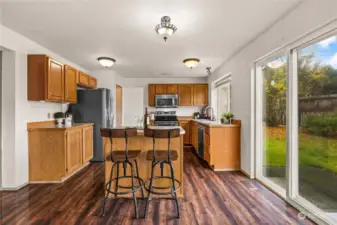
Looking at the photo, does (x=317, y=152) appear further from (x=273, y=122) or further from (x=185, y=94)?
(x=185, y=94)

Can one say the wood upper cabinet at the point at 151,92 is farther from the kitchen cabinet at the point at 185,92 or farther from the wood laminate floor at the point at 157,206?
the wood laminate floor at the point at 157,206

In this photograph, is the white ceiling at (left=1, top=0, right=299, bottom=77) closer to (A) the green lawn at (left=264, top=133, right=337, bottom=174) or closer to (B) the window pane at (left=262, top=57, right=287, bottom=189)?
(B) the window pane at (left=262, top=57, right=287, bottom=189)

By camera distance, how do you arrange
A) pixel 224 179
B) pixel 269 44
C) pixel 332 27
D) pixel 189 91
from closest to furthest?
pixel 332 27 → pixel 269 44 → pixel 224 179 → pixel 189 91

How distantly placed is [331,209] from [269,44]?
2.12 m

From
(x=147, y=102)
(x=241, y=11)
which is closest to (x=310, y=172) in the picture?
(x=241, y=11)

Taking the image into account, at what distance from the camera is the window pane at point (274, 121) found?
2904mm

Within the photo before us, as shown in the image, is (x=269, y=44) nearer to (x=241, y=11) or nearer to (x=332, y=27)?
(x=241, y=11)

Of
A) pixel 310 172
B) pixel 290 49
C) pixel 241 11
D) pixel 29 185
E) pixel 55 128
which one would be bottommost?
pixel 29 185

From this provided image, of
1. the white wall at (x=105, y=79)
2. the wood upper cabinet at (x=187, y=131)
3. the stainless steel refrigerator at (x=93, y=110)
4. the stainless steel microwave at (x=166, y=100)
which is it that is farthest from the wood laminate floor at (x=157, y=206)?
the stainless steel microwave at (x=166, y=100)

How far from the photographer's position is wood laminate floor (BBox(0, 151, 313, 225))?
2.21 m

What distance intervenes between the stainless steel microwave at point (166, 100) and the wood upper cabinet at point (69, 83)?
2.89 metres

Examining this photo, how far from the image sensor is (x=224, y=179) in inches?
139

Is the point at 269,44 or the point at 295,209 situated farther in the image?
the point at 269,44

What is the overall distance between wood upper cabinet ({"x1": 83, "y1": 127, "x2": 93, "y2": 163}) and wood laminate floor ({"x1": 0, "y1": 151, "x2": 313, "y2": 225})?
843 millimetres
